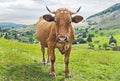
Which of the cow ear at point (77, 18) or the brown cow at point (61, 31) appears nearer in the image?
the brown cow at point (61, 31)

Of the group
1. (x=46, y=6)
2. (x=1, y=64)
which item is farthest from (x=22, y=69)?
(x=46, y=6)

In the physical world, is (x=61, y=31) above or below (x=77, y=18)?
below

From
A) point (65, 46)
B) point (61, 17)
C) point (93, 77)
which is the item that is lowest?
point (93, 77)

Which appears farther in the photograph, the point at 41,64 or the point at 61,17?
the point at 41,64

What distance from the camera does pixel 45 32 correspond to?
20453mm

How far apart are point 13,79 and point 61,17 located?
487cm

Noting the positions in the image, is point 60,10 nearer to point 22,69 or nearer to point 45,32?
point 45,32

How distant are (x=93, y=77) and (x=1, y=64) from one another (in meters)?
7.02

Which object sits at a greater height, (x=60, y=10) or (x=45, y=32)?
(x=60, y=10)

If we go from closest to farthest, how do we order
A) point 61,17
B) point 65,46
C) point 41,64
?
point 61,17, point 65,46, point 41,64

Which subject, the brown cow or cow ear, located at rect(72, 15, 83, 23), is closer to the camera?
the brown cow

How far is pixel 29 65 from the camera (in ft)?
70.8

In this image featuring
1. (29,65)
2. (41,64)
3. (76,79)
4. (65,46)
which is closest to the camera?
(65,46)

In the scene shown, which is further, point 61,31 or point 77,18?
point 77,18
